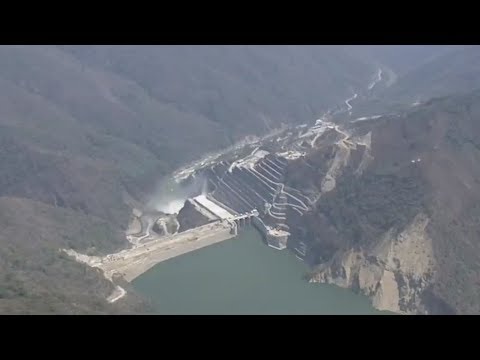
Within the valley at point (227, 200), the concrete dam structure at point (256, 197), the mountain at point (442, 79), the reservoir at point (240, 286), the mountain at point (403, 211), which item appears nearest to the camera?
the reservoir at point (240, 286)

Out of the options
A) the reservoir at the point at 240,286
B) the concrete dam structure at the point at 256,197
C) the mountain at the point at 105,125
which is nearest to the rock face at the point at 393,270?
the reservoir at the point at 240,286

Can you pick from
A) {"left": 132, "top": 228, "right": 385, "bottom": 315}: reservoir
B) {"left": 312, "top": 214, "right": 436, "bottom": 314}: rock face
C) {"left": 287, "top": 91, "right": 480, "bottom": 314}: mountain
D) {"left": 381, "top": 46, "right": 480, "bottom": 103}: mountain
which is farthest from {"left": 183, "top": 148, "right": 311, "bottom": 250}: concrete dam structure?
{"left": 381, "top": 46, "right": 480, "bottom": 103}: mountain

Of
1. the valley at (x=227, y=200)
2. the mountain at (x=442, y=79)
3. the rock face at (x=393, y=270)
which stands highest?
the mountain at (x=442, y=79)

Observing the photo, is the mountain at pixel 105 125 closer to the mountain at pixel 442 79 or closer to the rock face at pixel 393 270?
the mountain at pixel 442 79

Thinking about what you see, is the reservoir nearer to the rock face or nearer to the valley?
the valley

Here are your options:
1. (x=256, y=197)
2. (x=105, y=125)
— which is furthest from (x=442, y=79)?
(x=256, y=197)
